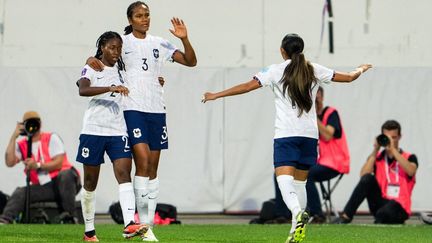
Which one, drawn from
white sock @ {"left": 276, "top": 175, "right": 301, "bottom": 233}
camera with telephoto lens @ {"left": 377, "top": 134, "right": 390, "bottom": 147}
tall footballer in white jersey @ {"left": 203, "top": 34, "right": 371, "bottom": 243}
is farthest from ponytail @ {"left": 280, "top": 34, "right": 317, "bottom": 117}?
camera with telephoto lens @ {"left": 377, "top": 134, "right": 390, "bottom": 147}

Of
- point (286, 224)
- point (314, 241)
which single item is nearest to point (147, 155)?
point (314, 241)

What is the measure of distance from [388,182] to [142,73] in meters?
6.00

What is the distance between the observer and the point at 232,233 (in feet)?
48.1

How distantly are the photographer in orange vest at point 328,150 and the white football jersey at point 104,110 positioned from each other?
6.16 metres

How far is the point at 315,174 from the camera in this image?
17969mm

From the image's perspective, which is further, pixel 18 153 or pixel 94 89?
pixel 18 153

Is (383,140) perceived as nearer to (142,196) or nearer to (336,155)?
(336,155)

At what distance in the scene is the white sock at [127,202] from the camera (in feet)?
38.3

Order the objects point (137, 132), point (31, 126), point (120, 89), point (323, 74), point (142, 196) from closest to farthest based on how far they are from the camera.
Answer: point (120, 89) < point (323, 74) < point (137, 132) < point (142, 196) < point (31, 126)

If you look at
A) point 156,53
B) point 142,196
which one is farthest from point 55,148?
point 156,53

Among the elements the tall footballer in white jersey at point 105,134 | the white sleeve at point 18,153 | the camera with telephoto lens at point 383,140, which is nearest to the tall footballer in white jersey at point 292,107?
the tall footballer in white jersey at point 105,134

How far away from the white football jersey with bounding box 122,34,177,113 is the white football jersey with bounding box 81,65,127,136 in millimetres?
324

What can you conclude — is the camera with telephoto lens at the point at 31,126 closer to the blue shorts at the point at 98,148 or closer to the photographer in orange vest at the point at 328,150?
the photographer in orange vest at the point at 328,150

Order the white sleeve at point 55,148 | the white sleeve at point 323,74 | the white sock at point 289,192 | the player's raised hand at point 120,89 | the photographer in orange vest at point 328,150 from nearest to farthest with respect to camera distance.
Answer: the player's raised hand at point 120,89
the white sock at point 289,192
the white sleeve at point 323,74
the white sleeve at point 55,148
the photographer in orange vest at point 328,150
